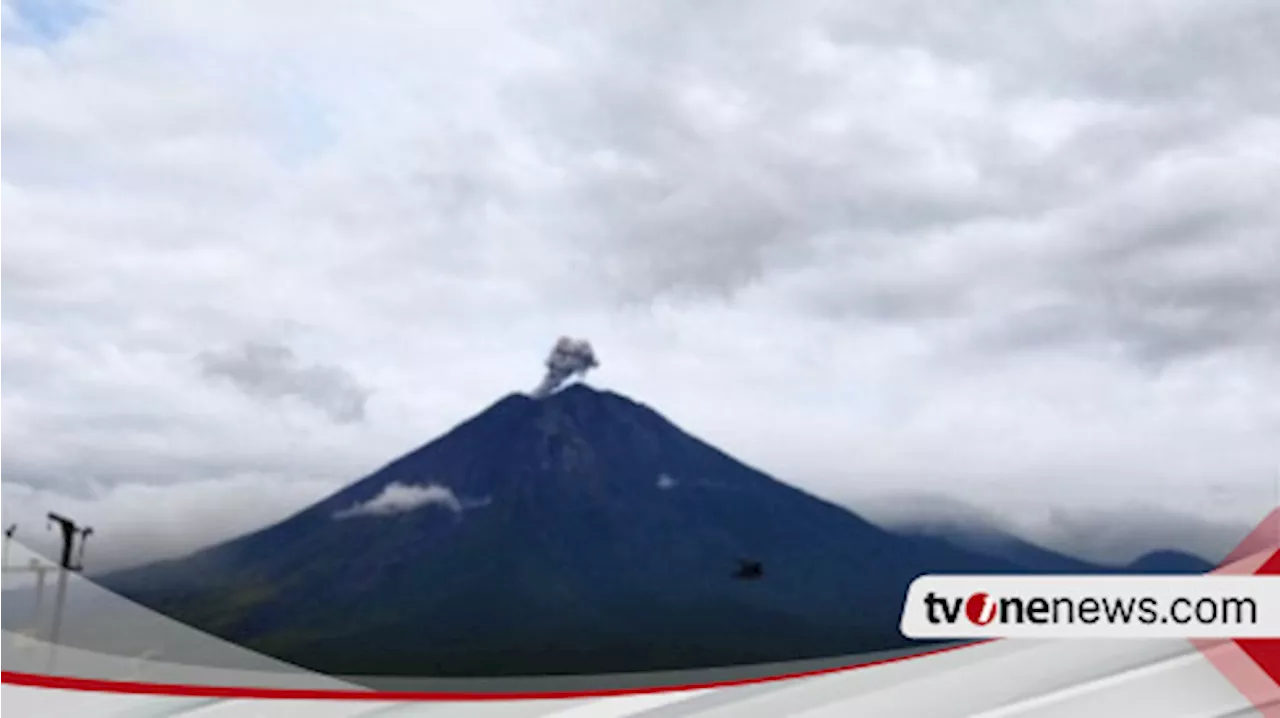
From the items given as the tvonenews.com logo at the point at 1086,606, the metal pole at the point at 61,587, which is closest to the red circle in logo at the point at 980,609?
the tvonenews.com logo at the point at 1086,606

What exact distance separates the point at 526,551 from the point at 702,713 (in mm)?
3783

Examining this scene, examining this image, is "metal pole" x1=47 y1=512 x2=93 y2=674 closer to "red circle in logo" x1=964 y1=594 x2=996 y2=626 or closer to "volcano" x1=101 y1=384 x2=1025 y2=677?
"volcano" x1=101 y1=384 x2=1025 y2=677

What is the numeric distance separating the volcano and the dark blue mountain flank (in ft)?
0.05

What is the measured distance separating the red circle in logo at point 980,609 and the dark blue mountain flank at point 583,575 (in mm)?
110

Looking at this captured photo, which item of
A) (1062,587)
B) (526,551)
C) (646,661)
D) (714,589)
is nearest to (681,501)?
(714,589)

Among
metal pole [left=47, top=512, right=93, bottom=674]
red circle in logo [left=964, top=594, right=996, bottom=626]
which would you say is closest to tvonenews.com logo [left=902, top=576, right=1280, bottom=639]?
red circle in logo [left=964, top=594, right=996, bottom=626]

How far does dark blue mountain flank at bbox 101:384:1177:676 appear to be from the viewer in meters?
3.42

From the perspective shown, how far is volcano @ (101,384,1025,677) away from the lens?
11.2ft

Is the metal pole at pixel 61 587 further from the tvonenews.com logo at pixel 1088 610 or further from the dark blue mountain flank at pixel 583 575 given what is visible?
the tvonenews.com logo at pixel 1088 610

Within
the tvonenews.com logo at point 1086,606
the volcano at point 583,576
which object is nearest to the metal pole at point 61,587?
the volcano at point 583,576

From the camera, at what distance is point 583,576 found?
5391 mm

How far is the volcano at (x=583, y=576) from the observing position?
3.41 meters

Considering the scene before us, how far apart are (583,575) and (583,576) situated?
0.02 m

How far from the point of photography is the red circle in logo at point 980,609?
10.1 ft
